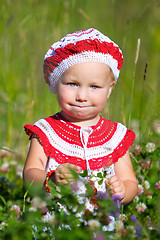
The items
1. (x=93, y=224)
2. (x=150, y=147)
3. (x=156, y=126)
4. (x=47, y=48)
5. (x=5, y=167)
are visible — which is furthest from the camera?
(x=47, y=48)

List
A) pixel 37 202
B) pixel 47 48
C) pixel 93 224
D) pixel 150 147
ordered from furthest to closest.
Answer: pixel 47 48
pixel 150 147
pixel 37 202
pixel 93 224

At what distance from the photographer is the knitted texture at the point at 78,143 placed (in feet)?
6.73

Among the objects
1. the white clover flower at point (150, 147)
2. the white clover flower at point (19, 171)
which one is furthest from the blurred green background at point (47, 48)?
the white clover flower at point (19, 171)

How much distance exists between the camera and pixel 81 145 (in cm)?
208

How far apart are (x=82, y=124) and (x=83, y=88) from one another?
0.81ft

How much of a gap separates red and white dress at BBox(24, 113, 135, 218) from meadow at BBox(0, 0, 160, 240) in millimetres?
224

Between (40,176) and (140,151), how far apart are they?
718 mm

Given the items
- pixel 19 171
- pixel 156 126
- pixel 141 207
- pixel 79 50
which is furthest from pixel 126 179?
pixel 19 171

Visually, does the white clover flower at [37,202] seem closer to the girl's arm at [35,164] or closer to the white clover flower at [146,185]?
the girl's arm at [35,164]

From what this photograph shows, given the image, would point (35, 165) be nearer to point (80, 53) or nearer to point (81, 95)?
point (81, 95)

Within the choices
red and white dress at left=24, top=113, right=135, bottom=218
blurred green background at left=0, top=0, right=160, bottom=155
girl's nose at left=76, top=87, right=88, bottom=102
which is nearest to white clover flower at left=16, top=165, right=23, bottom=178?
blurred green background at left=0, top=0, right=160, bottom=155

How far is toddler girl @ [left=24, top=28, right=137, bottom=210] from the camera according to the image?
6.42 feet

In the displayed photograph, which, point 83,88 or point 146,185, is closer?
point 83,88

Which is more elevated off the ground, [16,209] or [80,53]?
[80,53]
